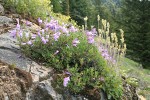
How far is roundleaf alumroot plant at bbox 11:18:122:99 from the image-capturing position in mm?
4871

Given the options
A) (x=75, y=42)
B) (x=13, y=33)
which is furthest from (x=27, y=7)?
(x=75, y=42)

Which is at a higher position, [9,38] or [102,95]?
[9,38]

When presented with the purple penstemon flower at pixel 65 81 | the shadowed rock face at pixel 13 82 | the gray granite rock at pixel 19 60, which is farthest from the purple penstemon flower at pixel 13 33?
the purple penstemon flower at pixel 65 81

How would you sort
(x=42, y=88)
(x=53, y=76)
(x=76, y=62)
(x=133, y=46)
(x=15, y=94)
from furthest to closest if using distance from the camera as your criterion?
(x=133, y=46), (x=76, y=62), (x=53, y=76), (x=42, y=88), (x=15, y=94)

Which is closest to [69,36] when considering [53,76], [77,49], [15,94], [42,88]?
[77,49]

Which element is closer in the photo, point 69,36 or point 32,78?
point 32,78

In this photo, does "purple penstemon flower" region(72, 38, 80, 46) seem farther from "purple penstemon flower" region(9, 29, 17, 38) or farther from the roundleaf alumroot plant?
"purple penstemon flower" region(9, 29, 17, 38)

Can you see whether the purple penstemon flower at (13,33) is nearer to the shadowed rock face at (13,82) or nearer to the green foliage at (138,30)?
the shadowed rock face at (13,82)

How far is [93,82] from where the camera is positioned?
4.98 m

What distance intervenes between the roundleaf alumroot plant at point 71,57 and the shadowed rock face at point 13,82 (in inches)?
23.3

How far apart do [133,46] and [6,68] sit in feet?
76.1

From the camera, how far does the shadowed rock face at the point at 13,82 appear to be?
3.98 m

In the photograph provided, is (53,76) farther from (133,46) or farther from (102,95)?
(133,46)

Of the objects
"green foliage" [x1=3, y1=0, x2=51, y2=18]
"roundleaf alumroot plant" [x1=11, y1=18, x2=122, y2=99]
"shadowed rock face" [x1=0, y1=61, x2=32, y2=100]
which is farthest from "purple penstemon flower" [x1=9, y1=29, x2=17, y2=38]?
"green foliage" [x1=3, y1=0, x2=51, y2=18]
